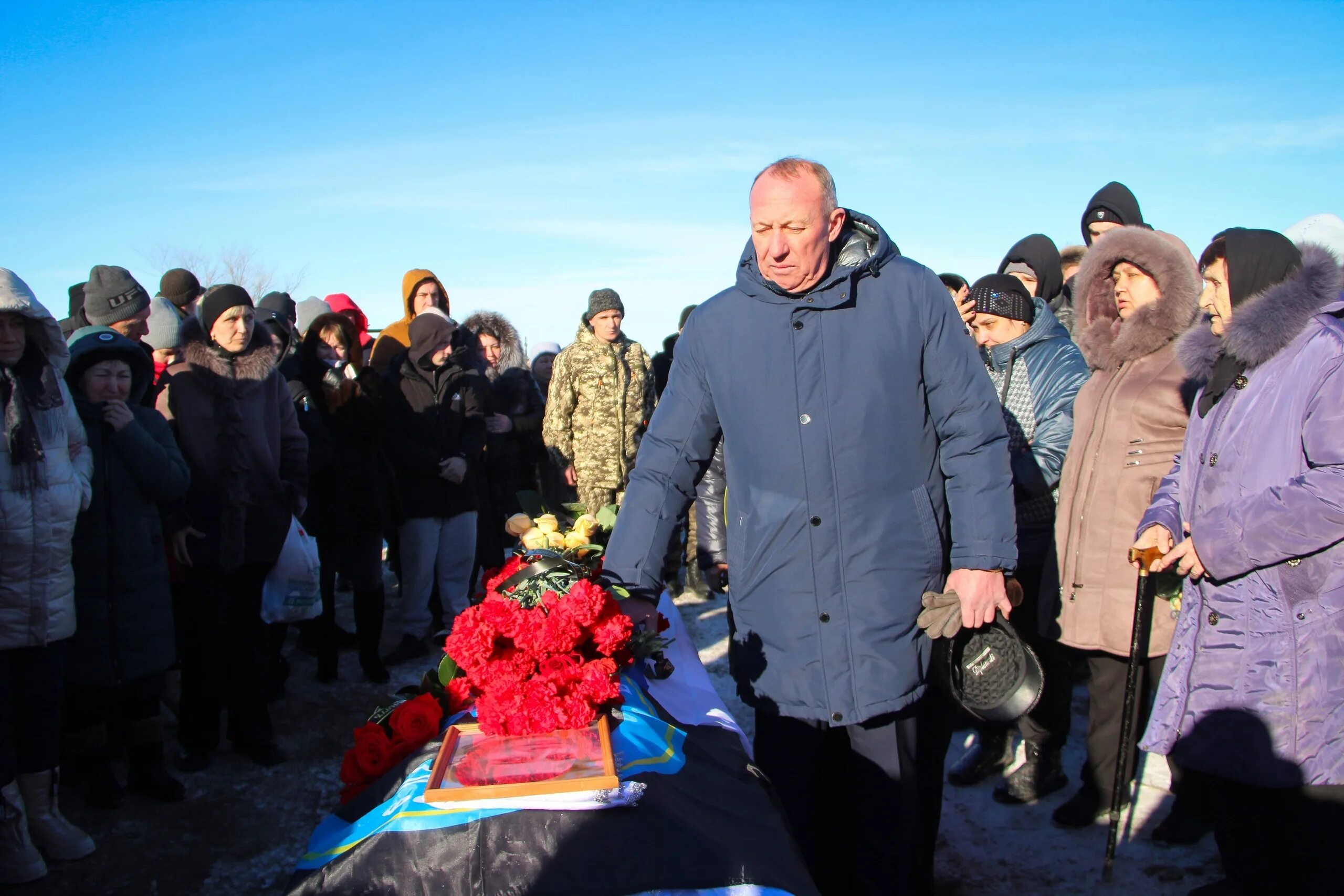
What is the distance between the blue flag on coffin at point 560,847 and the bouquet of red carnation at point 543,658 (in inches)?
7.9

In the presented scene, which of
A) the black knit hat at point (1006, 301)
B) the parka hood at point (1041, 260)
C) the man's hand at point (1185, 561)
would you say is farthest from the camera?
the parka hood at point (1041, 260)

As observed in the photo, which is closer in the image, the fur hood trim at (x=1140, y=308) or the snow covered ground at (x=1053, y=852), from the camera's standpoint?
the snow covered ground at (x=1053, y=852)

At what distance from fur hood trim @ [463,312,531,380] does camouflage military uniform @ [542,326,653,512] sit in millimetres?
→ 1235

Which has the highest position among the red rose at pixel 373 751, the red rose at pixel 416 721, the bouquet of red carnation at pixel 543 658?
the bouquet of red carnation at pixel 543 658

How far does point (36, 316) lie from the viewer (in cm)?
329

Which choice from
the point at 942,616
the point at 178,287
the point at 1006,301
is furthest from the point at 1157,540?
the point at 178,287

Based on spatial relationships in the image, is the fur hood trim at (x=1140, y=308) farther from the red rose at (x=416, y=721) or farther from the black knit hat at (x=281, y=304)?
the black knit hat at (x=281, y=304)

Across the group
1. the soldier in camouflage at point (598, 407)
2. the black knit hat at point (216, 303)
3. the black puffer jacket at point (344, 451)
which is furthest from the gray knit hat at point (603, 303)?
the black knit hat at point (216, 303)

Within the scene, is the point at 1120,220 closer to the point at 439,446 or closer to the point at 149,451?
the point at 439,446

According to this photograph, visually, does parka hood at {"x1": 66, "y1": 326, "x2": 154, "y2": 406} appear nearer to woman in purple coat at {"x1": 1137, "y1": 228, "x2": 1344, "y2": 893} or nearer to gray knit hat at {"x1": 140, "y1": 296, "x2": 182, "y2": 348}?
gray knit hat at {"x1": 140, "y1": 296, "x2": 182, "y2": 348}

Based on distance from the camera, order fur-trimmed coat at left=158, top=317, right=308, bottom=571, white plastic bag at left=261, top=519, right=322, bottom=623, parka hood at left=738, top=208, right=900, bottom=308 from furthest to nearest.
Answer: white plastic bag at left=261, top=519, right=322, bottom=623 < fur-trimmed coat at left=158, top=317, right=308, bottom=571 < parka hood at left=738, top=208, right=900, bottom=308

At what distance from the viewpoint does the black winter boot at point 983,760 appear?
4047 millimetres

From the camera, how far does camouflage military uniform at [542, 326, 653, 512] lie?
6.80 meters

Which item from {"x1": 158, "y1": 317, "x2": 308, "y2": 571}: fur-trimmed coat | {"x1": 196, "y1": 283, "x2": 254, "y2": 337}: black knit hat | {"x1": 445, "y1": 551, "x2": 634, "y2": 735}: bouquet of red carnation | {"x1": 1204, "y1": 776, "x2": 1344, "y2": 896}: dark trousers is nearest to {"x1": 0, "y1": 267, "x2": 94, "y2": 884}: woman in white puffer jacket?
{"x1": 158, "y1": 317, "x2": 308, "y2": 571}: fur-trimmed coat
